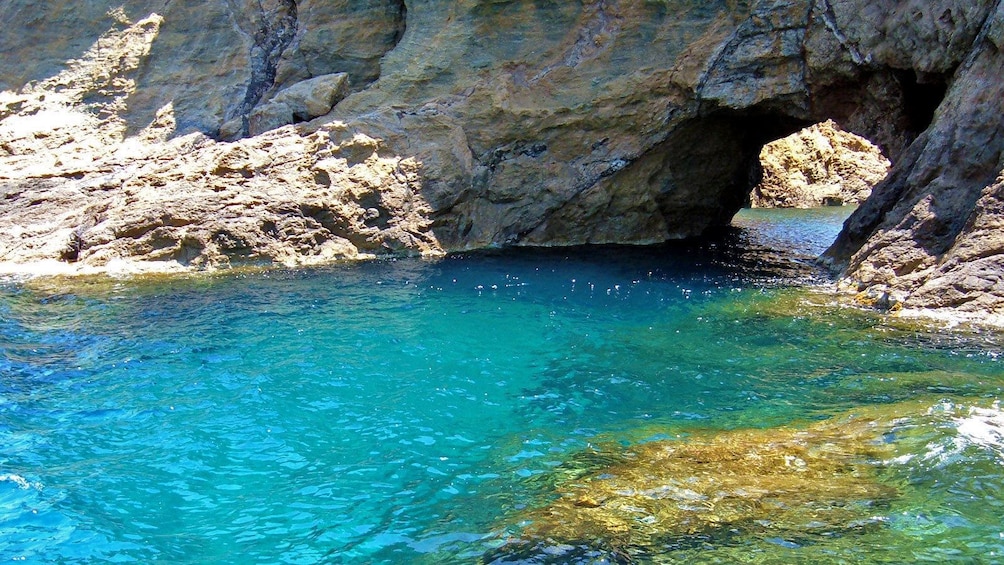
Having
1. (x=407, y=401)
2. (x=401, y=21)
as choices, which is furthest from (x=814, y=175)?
(x=407, y=401)

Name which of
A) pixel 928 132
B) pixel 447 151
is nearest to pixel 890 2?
pixel 928 132

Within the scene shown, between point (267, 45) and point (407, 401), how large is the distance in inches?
514

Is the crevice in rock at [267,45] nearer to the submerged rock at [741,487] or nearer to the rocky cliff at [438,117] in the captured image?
the rocky cliff at [438,117]

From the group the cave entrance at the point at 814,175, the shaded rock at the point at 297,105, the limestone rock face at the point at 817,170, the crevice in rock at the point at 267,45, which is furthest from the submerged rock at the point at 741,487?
the limestone rock face at the point at 817,170

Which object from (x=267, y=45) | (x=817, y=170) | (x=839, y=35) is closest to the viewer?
(x=839, y=35)

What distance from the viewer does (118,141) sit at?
17250mm

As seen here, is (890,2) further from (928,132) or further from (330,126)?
(330,126)

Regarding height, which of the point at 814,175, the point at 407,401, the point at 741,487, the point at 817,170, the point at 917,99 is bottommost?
the point at 407,401

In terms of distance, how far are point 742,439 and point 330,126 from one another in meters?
11.4

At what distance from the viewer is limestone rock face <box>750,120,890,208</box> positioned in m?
28.6

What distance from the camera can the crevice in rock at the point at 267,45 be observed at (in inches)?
682

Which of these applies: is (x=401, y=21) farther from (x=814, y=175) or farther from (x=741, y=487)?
(x=814, y=175)

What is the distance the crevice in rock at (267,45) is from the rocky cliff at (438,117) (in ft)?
0.16

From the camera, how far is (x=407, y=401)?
7.45 meters
